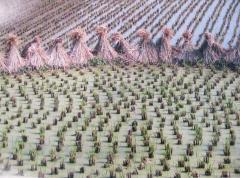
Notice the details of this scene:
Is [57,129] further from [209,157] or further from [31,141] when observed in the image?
[209,157]

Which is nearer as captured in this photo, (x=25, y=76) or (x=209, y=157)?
(x=209, y=157)

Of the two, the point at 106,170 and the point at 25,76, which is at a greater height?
the point at 25,76

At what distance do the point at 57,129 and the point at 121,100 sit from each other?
287 centimetres

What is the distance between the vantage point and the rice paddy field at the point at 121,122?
12508mm

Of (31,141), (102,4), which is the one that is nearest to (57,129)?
(31,141)

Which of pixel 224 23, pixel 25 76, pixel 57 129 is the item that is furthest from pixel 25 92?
Result: pixel 224 23

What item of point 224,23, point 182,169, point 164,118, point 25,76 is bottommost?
point 182,169

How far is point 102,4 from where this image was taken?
32.5m

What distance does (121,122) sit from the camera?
15336 millimetres

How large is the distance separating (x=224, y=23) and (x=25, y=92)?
12.6m

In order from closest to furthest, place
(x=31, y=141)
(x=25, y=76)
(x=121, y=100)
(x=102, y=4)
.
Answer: (x=31, y=141) < (x=121, y=100) < (x=25, y=76) < (x=102, y=4)

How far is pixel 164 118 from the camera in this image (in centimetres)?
1550

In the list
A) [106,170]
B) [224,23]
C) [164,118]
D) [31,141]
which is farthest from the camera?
[224,23]

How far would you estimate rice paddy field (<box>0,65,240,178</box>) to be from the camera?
12508 mm
